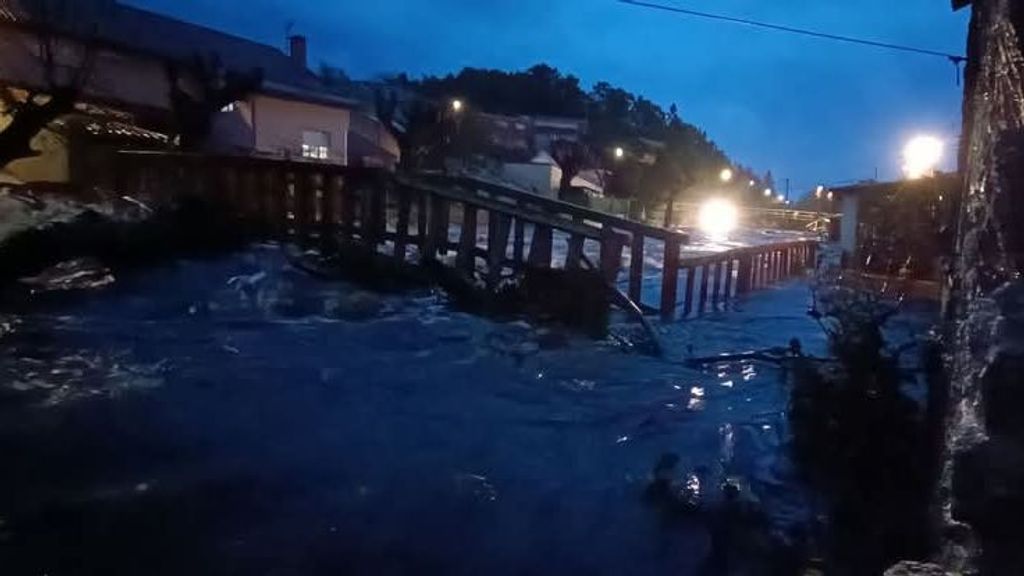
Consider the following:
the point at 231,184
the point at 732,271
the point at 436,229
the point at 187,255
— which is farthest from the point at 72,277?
the point at 732,271

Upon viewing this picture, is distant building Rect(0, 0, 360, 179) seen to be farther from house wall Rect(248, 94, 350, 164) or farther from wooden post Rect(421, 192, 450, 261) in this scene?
wooden post Rect(421, 192, 450, 261)

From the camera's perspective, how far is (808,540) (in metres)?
4.51

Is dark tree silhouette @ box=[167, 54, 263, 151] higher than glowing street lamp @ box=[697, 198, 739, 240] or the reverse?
higher

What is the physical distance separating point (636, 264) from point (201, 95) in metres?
15.6

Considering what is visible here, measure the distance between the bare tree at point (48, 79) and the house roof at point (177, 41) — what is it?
0.79 ft

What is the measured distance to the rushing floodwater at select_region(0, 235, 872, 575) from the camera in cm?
433

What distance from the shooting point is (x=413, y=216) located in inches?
573

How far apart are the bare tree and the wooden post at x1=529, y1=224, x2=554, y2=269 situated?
9.79 metres

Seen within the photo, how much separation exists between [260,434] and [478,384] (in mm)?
2744

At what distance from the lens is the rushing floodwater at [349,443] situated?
433 centimetres

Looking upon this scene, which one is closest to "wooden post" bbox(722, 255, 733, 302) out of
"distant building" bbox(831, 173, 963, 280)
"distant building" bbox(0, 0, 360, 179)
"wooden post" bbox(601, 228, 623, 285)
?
"distant building" bbox(831, 173, 963, 280)

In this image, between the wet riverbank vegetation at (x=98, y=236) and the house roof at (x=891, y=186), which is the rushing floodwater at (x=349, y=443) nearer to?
the wet riverbank vegetation at (x=98, y=236)

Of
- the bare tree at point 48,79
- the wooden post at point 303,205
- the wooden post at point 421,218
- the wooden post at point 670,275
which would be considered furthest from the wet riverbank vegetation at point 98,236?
the wooden post at point 670,275

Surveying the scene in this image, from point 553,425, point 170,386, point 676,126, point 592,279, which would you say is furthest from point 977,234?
point 676,126
